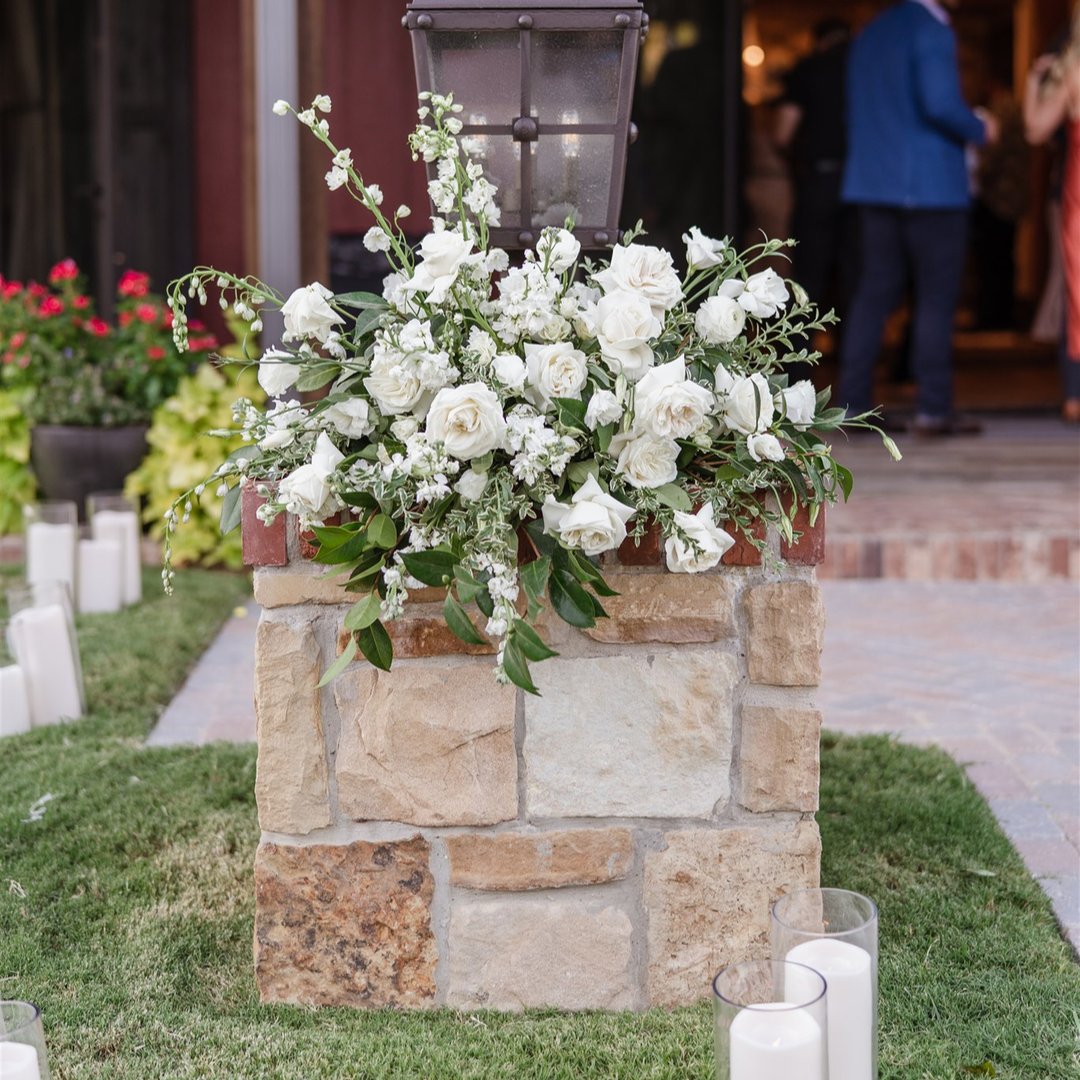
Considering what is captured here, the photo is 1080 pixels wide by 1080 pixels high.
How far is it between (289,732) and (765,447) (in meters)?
0.85

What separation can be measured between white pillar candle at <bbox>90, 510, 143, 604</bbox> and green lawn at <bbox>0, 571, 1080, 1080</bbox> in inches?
55.2

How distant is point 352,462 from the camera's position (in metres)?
2.19

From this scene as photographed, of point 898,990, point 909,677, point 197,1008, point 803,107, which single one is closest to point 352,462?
point 197,1008

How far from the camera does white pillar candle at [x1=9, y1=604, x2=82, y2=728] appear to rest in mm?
3812

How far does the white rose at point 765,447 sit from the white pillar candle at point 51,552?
3.27 m

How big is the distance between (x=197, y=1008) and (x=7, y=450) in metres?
3.90

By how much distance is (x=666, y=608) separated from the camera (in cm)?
232

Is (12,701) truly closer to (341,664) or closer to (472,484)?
(341,664)

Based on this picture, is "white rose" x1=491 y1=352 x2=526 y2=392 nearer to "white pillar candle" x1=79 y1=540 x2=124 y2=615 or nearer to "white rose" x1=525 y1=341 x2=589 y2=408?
"white rose" x1=525 y1=341 x2=589 y2=408

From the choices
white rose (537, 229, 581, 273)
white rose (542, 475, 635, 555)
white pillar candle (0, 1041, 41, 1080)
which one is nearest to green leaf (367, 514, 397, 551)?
white rose (542, 475, 635, 555)

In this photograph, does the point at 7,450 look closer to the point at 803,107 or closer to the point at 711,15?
the point at 711,15

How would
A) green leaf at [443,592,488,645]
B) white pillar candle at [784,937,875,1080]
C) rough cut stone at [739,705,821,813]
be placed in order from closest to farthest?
white pillar candle at [784,937,875,1080] < green leaf at [443,592,488,645] < rough cut stone at [739,705,821,813]

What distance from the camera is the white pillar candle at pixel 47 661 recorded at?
12.5 feet

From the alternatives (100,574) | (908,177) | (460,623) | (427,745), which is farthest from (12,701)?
(908,177)
